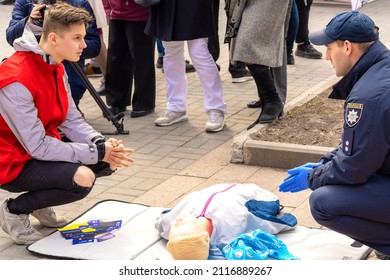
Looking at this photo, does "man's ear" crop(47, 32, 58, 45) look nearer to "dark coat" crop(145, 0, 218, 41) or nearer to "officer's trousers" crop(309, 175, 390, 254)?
"officer's trousers" crop(309, 175, 390, 254)

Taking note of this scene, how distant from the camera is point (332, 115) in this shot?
7.29 meters

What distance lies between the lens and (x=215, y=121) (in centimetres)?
738

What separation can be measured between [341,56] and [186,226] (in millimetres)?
1196

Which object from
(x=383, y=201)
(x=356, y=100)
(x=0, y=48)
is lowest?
(x=0, y=48)

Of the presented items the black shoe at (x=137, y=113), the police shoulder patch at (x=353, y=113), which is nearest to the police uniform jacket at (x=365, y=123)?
the police shoulder patch at (x=353, y=113)

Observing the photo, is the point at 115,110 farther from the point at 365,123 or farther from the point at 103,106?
the point at 365,123

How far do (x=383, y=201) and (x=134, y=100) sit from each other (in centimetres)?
390

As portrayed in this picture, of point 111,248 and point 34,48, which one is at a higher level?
point 34,48

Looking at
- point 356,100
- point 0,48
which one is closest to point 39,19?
point 356,100

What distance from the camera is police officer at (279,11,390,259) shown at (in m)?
4.28

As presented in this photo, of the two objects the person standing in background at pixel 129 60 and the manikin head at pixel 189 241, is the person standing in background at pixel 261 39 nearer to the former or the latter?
the person standing in background at pixel 129 60

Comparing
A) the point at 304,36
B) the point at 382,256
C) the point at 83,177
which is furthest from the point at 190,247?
the point at 304,36

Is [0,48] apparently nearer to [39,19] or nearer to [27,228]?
[39,19]

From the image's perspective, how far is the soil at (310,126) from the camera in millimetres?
6629
